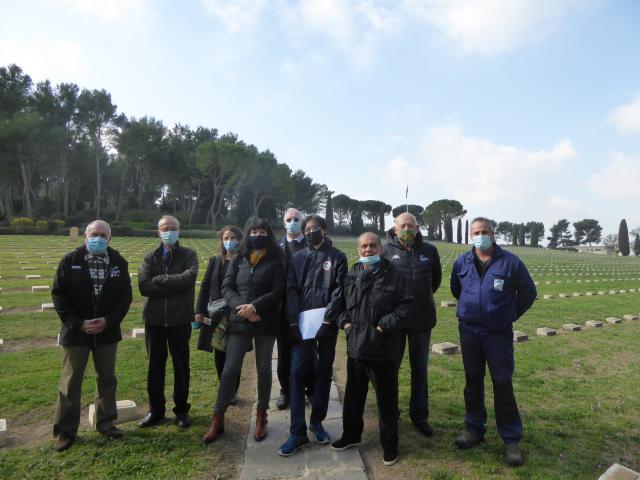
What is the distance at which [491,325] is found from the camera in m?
3.45

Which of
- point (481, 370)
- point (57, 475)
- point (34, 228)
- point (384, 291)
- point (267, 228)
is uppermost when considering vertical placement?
point (34, 228)

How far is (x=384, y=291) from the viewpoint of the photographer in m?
3.28

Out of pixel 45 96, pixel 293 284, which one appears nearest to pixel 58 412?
pixel 293 284

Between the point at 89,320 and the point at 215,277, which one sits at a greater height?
the point at 215,277

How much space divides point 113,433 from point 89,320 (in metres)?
1.01

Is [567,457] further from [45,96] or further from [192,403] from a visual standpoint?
[45,96]

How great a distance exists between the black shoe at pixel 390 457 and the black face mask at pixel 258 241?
204 centimetres

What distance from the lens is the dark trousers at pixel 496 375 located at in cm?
344

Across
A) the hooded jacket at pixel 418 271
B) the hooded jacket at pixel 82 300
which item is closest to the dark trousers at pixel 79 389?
the hooded jacket at pixel 82 300

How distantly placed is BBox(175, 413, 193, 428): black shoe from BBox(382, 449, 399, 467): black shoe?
1.81 meters

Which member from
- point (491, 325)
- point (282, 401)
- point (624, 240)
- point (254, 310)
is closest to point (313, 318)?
point (254, 310)

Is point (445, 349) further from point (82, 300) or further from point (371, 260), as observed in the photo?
point (82, 300)

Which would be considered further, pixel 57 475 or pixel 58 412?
pixel 58 412

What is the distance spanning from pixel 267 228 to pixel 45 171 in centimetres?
5095
